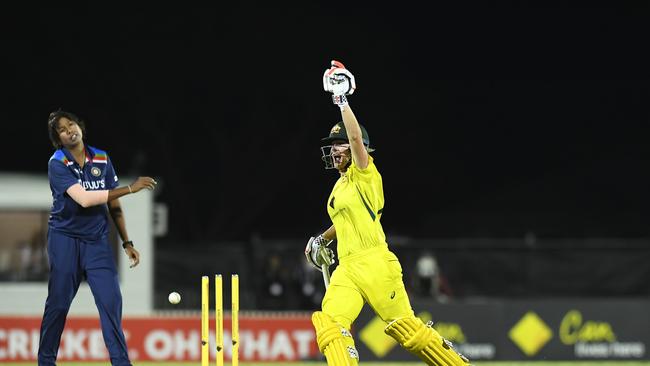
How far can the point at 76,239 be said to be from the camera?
9086 millimetres

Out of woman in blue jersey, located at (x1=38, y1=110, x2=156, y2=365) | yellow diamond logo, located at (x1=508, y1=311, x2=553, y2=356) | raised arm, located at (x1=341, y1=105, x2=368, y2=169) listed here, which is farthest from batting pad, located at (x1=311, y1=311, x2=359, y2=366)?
yellow diamond logo, located at (x1=508, y1=311, x2=553, y2=356)

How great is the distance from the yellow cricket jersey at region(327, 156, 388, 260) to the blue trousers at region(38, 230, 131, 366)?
156 centimetres

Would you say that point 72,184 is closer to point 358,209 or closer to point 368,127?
point 358,209

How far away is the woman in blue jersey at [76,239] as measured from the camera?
8945mm

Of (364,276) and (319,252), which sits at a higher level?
(319,252)

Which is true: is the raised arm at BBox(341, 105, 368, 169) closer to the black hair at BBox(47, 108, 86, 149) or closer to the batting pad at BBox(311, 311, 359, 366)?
the batting pad at BBox(311, 311, 359, 366)

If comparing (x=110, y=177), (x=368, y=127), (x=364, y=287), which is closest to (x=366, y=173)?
(x=364, y=287)

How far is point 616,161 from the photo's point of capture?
4441 cm

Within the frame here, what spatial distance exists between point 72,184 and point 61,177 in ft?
0.32

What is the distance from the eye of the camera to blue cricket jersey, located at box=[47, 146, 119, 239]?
8992 mm

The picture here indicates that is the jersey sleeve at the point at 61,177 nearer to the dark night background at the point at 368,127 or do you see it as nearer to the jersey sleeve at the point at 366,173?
the jersey sleeve at the point at 366,173

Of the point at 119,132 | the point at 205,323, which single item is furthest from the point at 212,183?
the point at 205,323

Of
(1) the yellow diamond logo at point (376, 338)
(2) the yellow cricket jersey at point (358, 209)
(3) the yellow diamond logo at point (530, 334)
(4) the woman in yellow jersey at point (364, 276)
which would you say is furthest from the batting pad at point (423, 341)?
(3) the yellow diamond logo at point (530, 334)

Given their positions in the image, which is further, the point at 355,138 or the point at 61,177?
the point at 61,177
